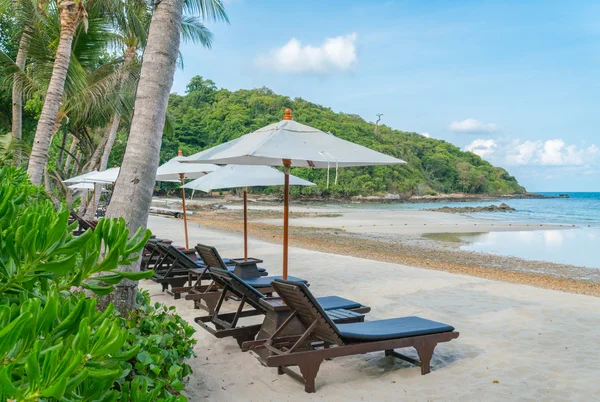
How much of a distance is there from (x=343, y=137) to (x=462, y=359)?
61634mm

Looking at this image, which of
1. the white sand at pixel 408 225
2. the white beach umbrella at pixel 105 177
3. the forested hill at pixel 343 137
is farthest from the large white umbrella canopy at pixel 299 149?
the forested hill at pixel 343 137

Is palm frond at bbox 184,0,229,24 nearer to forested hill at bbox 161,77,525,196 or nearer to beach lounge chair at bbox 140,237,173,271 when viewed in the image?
beach lounge chair at bbox 140,237,173,271

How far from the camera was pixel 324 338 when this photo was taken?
147 inches

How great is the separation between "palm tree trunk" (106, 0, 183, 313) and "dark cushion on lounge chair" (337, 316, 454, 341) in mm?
1680

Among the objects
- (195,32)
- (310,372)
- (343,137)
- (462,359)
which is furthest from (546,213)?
(310,372)

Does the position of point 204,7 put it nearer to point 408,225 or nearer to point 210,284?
point 210,284

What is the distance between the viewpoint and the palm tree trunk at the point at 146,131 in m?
3.20

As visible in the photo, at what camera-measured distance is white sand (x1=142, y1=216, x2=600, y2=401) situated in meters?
3.57

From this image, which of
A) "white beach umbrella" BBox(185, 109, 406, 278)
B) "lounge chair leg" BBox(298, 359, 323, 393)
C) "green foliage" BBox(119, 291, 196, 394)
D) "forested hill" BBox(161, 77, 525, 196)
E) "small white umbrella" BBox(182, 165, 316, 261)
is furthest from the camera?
"forested hill" BBox(161, 77, 525, 196)

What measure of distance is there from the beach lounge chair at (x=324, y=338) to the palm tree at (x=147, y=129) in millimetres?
1147

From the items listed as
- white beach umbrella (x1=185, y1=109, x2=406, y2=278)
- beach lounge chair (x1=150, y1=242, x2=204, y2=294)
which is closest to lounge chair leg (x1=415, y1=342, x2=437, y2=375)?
white beach umbrella (x1=185, y1=109, x2=406, y2=278)

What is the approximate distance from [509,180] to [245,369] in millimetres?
113821

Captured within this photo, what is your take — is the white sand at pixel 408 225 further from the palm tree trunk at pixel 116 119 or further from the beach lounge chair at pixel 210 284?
the beach lounge chair at pixel 210 284

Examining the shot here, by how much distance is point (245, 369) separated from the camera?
157 inches
